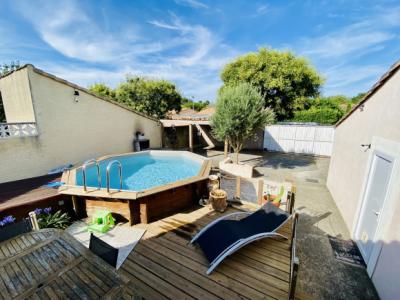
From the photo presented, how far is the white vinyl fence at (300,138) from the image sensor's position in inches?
549

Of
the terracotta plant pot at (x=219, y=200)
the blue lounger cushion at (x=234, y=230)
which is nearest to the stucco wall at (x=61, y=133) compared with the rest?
the terracotta plant pot at (x=219, y=200)

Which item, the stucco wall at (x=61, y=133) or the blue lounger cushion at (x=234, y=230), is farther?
the stucco wall at (x=61, y=133)

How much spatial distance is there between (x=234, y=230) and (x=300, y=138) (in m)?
13.6

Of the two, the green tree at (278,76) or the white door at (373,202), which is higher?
the green tree at (278,76)

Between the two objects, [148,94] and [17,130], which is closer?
[17,130]

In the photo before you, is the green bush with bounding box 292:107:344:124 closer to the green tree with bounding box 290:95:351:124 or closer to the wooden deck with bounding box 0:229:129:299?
the green tree with bounding box 290:95:351:124

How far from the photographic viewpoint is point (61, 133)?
8.29 meters

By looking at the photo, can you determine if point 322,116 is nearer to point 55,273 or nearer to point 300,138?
point 300,138

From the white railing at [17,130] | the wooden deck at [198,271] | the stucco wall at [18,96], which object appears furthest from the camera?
the stucco wall at [18,96]

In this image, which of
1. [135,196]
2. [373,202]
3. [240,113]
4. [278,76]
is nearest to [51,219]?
[135,196]

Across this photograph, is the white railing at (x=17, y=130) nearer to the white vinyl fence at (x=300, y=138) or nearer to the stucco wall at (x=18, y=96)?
the stucco wall at (x=18, y=96)

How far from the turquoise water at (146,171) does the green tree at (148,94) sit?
9205 mm

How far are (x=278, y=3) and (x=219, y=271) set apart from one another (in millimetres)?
11815

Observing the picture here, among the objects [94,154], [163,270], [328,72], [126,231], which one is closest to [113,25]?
[94,154]
